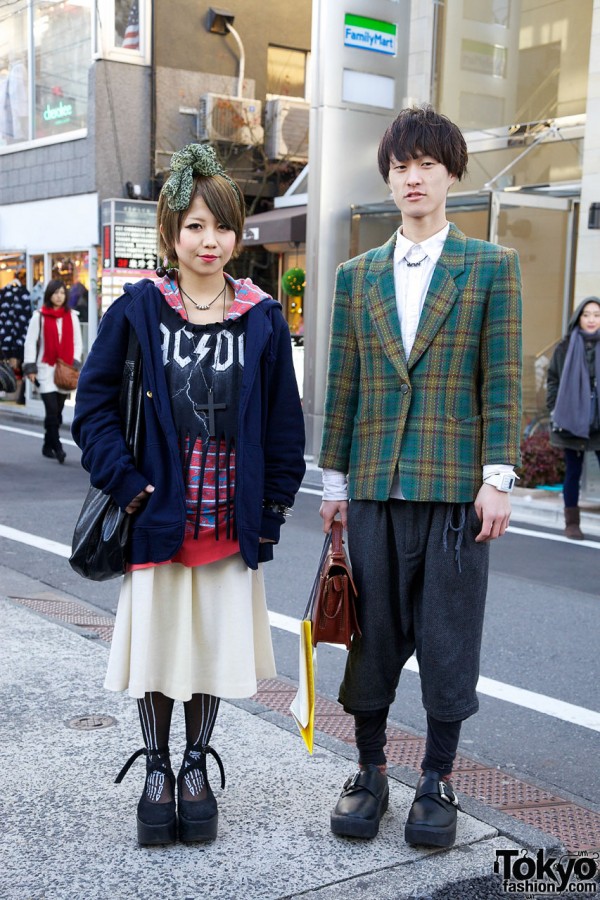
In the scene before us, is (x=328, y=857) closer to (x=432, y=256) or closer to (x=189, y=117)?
(x=432, y=256)

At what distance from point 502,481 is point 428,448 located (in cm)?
22

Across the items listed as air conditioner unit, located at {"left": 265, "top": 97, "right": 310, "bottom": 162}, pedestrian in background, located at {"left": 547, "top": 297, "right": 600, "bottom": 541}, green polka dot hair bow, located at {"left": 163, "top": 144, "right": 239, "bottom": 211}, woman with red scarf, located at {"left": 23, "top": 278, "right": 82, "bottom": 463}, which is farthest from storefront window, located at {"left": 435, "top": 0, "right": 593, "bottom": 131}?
green polka dot hair bow, located at {"left": 163, "top": 144, "right": 239, "bottom": 211}

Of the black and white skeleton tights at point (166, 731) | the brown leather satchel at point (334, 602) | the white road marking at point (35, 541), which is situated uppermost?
the brown leather satchel at point (334, 602)

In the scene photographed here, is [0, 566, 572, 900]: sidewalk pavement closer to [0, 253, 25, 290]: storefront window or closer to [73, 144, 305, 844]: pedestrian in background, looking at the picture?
[73, 144, 305, 844]: pedestrian in background

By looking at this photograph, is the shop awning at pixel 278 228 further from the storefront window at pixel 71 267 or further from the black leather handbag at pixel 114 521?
the black leather handbag at pixel 114 521

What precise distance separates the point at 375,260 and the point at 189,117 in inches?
599

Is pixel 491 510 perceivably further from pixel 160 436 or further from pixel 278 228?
pixel 278 228

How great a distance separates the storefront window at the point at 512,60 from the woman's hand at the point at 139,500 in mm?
9824

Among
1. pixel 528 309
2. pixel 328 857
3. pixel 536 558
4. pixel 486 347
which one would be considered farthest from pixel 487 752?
pixel 528 309

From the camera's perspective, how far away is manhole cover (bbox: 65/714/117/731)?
377 cm

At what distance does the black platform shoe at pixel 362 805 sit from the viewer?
2961 mm

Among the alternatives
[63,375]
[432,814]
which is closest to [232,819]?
[432,814]

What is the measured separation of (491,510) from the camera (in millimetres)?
2865

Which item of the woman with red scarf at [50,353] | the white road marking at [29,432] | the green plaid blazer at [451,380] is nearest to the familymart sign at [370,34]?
the woman with red scarf at [50,353]
